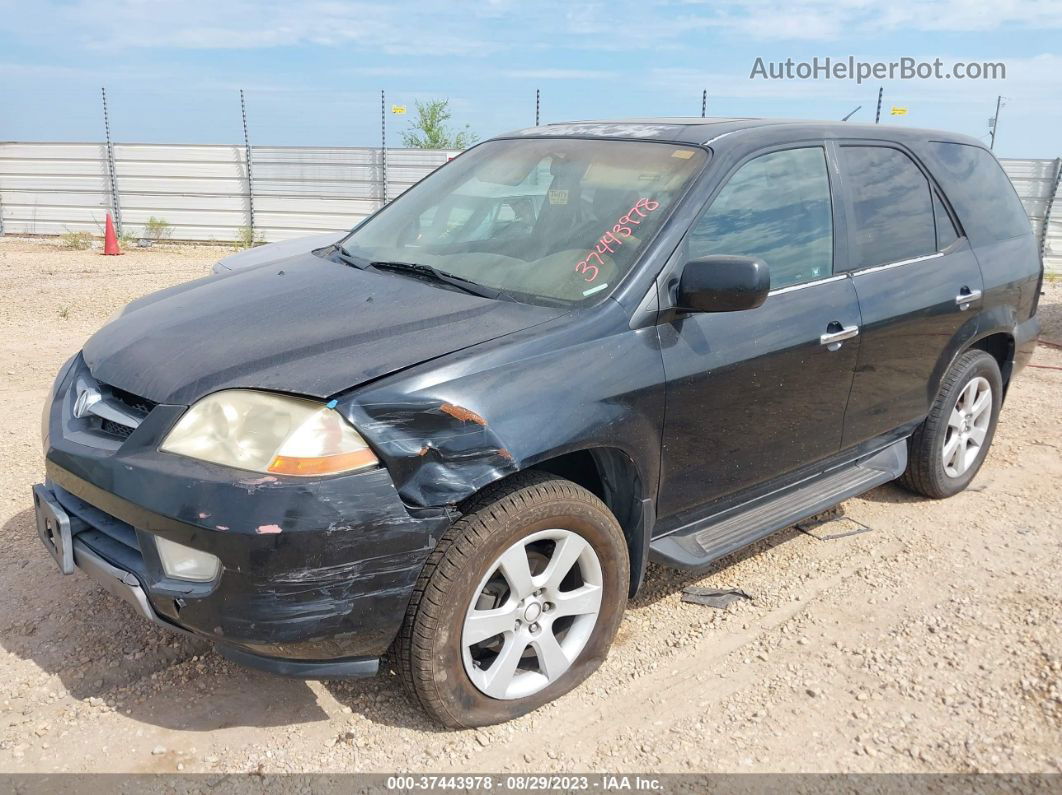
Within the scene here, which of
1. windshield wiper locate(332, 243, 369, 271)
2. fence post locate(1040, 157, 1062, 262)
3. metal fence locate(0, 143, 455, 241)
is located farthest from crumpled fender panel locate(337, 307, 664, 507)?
fence post locate(1040, 157, 1062, 262)

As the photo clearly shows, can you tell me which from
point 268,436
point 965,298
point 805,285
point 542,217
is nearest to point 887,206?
point 965,298

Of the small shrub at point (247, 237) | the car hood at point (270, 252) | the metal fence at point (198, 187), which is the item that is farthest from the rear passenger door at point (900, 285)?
the small shrub at point (247, 237)

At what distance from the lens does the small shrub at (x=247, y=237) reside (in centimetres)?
1616

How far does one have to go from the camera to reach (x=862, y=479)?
12.9ft

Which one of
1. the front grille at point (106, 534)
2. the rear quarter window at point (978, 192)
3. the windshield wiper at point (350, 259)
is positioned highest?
the rear quarter window at point (978, 192)

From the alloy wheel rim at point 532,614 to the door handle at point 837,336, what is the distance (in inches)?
51.7

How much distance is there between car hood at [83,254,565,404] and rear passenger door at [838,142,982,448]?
63.0 inches

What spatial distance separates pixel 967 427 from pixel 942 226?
44.8 inches

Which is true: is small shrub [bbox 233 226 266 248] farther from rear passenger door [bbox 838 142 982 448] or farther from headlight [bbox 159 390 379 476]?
headlight [bbox 159 390 379 476]

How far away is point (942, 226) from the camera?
163 inches

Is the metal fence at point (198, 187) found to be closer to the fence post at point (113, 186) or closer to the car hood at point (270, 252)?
the fence post at point (113, 186)

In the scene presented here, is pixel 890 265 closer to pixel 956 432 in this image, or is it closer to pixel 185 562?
pixel 956 432

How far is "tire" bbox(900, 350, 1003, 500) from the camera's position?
14.2ft

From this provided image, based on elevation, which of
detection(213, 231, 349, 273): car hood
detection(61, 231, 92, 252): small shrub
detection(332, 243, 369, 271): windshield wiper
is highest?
detection(332, 243, 369, 271): windshield wiper
